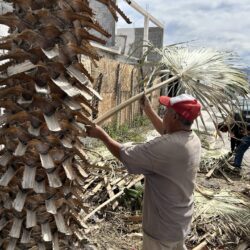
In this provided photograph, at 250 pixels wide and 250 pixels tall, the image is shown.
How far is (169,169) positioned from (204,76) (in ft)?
2.86

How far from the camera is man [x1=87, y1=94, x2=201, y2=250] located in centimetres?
320

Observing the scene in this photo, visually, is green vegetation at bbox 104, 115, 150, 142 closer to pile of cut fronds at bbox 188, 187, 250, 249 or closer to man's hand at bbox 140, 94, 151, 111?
pile of cut fronds at bbox 188, 187, 250, 249

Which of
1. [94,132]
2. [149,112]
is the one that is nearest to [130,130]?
[149,112]

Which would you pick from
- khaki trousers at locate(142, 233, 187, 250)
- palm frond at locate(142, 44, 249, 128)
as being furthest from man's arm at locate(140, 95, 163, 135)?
khaki trousers at locate(142, 233, 187, 250)

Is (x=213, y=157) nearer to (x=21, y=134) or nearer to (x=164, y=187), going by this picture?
(x=164, y=187)

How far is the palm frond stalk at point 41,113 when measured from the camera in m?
2.22

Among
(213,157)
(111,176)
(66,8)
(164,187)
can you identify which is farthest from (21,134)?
(213,157)

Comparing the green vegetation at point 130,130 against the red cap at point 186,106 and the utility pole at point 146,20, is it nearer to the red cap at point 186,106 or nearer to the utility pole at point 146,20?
the utility pole at point 146,20

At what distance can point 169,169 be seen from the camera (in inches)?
128

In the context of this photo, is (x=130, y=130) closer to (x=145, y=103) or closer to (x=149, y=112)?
(x=149, y=112)

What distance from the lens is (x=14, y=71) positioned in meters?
2.19

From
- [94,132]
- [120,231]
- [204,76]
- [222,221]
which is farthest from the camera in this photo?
[222,221]

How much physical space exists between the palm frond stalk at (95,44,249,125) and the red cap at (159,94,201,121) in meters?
0.09

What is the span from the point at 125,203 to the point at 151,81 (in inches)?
123
